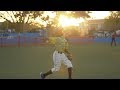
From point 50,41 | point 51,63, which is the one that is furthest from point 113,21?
point 51,63

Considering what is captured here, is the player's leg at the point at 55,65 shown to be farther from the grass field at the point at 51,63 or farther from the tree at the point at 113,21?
the tree at the point at 113,21

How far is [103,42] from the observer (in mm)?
14367

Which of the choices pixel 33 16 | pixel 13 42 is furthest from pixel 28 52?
pixel 33 16

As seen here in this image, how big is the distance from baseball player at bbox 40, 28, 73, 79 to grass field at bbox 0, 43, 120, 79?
108 mm

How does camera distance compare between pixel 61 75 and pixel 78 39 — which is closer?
pixel 61 75

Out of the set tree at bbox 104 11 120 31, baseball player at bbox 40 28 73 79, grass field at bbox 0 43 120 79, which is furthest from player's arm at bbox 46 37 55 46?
tree at bbox 104 11 120 31

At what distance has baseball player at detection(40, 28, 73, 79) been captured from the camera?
12.7 metres

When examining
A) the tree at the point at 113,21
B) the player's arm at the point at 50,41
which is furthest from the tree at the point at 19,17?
the tree at the point at 113,21

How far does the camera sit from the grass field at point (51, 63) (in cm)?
1298

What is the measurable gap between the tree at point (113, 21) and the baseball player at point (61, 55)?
1.05 metres

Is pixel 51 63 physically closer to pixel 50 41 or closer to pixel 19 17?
pixel 50 41
